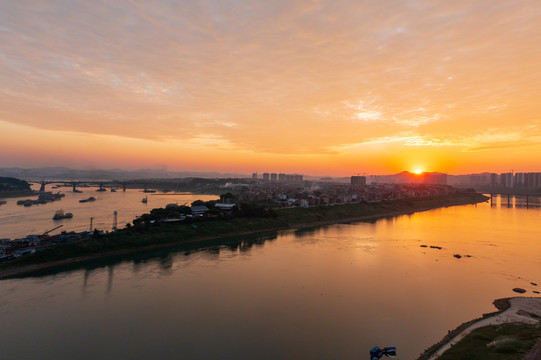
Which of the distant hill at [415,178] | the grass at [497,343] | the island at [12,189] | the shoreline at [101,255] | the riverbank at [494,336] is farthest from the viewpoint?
the distant hill at [415,178]

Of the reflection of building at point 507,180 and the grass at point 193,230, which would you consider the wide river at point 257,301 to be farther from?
the reflection of building at point 507,180

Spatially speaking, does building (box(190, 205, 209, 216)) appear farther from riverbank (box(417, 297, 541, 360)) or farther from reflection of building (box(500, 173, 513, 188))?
reflection of building (box(500, 173, 513, 188))

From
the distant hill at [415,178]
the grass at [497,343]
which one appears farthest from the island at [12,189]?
the distant hill at [415,178]

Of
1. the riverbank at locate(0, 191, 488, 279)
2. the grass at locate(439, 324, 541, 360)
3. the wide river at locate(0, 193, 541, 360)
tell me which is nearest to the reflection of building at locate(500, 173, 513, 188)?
the riverbank at locate(0, 191, 488, 279)

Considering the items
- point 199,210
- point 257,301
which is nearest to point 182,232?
point 199,210

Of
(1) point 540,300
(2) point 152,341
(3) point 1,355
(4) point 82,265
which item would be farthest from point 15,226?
(1) point 540,300

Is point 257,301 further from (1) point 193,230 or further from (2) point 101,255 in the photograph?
(1) point 193,230

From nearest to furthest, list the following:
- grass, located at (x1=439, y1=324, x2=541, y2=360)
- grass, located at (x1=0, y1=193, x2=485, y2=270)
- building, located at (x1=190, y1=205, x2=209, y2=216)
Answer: grass, located at (x1=439, y1=324, x2=541, y2=360)
grass, located at (x1=0, y1=193, x2=485, y2=270)
building, located at (x1=190, y1=205, x2=209, y2=216)

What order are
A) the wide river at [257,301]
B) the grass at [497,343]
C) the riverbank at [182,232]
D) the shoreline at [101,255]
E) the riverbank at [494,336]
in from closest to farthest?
1. the grass at [497,343]
2. the riverbank at [494,336]
3. the wide river at [257,301]
4. the shoreline at [101,255]
5. the riverbank at [182,232]
